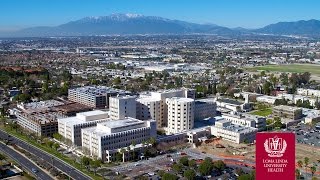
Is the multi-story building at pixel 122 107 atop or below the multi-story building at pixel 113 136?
atop

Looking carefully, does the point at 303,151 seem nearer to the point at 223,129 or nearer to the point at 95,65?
the point at 223,129

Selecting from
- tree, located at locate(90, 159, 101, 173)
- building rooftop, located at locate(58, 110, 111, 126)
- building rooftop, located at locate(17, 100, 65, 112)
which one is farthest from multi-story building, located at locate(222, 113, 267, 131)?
building rooftop, located at locate(17, 100, 65, 112)

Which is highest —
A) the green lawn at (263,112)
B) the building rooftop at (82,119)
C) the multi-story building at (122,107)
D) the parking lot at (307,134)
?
the multi-story building at (122,107)

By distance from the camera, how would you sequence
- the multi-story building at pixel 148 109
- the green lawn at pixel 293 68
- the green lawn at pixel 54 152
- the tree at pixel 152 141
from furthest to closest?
the green lawn at pixel 293 68 < the multi-story building at pixel 148 109 < the tree at pixel 152 141 < the green lawn at pixel 54 152

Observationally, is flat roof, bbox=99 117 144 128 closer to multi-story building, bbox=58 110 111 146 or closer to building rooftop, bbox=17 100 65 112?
multi-story building, bbox=58 110 111 146

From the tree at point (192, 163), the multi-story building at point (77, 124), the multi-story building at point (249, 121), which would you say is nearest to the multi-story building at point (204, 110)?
the multi-story building at point (249, 121)

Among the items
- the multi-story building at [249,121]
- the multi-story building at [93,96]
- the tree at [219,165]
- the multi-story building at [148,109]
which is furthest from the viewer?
the multi-story building at [93,96]

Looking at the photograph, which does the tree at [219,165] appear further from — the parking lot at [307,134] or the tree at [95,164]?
the parking lot at [307,134]
